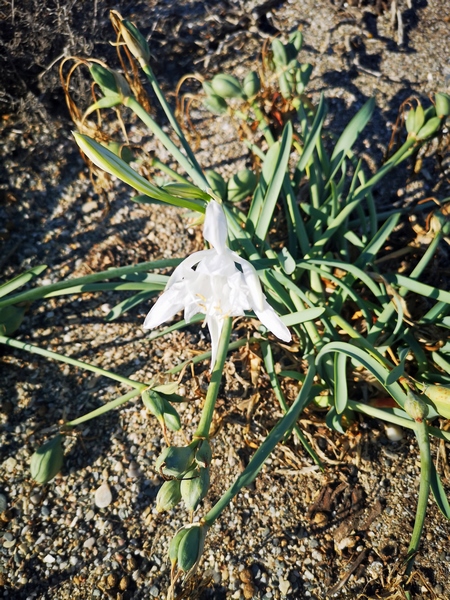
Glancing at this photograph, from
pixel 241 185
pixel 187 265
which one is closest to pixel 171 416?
pixel 187 265

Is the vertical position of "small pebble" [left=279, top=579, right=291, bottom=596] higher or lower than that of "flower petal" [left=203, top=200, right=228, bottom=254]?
lower

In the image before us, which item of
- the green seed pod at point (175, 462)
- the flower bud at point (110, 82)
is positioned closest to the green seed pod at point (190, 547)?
the green seed pod at point (175, 462)

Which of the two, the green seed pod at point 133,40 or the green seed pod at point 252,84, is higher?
the green seed pod at point 133,40

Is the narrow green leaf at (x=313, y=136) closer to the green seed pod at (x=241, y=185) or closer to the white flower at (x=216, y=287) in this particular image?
the green seed pod at (x=241, y=185)

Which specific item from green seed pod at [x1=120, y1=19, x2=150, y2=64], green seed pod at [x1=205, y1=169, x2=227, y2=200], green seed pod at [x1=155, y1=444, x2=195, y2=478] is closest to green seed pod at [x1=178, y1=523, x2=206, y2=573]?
green seed pod at [x1=155, y1=444, x2=195, y2=478]

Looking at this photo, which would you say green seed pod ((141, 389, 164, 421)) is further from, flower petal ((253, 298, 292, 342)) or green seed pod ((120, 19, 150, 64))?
green seed pod ((120, 19, 150, 64))
